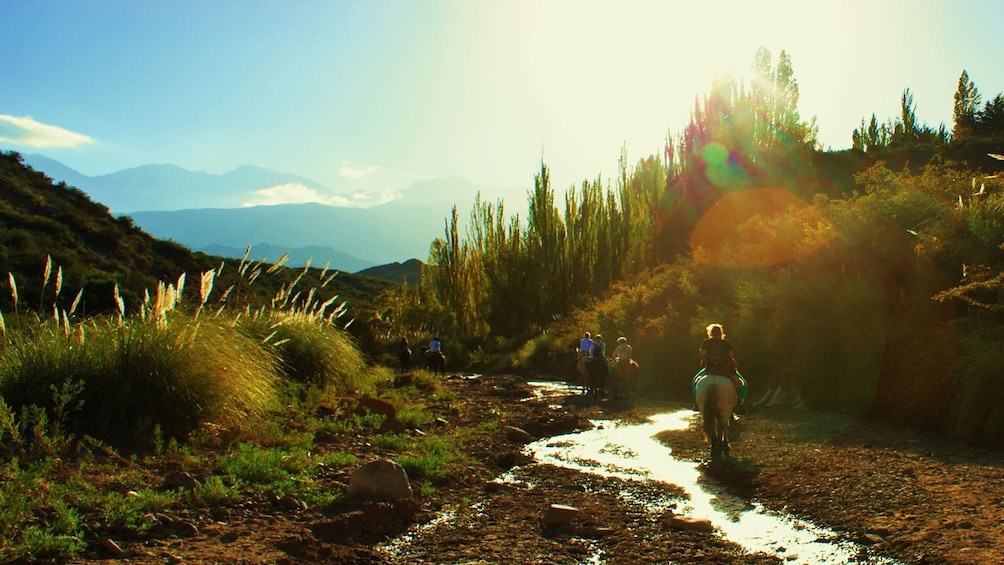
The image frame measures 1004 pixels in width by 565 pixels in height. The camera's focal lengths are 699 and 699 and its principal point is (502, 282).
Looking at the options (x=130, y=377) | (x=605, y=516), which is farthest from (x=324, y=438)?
(x=605, y=516)

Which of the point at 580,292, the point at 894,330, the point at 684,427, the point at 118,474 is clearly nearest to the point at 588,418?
the point at 684,427

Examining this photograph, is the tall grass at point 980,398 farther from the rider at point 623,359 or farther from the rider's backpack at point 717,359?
the rider at point 623,359

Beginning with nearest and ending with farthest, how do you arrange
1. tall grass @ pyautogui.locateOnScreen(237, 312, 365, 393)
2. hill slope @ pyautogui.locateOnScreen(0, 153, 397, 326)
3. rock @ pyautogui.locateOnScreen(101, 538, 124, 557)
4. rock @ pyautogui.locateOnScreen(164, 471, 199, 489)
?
1. rock @ pyautogui.locateOnScreen(101, 538, 124, 557)
2. rock @ pyautogui.locateOnScreen(164, 471, 199, 489)
3. tall grass @ pyautogui.locateOnScreen(237, 312, 365, 393)
4. hill slope @ pyautogui.locateOnScreen(0, 153, 397, 326)

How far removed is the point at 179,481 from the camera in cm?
581

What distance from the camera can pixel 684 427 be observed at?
40.1ft

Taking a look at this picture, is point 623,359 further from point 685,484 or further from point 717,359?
point 685,484

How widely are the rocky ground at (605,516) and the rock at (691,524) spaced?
0.04 ft

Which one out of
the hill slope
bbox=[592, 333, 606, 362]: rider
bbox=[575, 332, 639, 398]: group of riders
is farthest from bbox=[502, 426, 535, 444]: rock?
the hill slope

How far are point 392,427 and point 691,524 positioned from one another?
5063mm

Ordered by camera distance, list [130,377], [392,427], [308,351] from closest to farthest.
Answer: [130,377] → [392,427] → [308,351]

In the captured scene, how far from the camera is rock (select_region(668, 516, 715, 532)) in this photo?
587cm

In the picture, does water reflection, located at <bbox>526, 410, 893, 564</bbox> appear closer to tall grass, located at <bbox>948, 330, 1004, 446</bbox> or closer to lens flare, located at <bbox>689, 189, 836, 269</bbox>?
tall grass, located at <bbox>948, 330, 1004, 446</bbox>

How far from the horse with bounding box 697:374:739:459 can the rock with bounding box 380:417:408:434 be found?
13.6 feet

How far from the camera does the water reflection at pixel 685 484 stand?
546 centimetres
